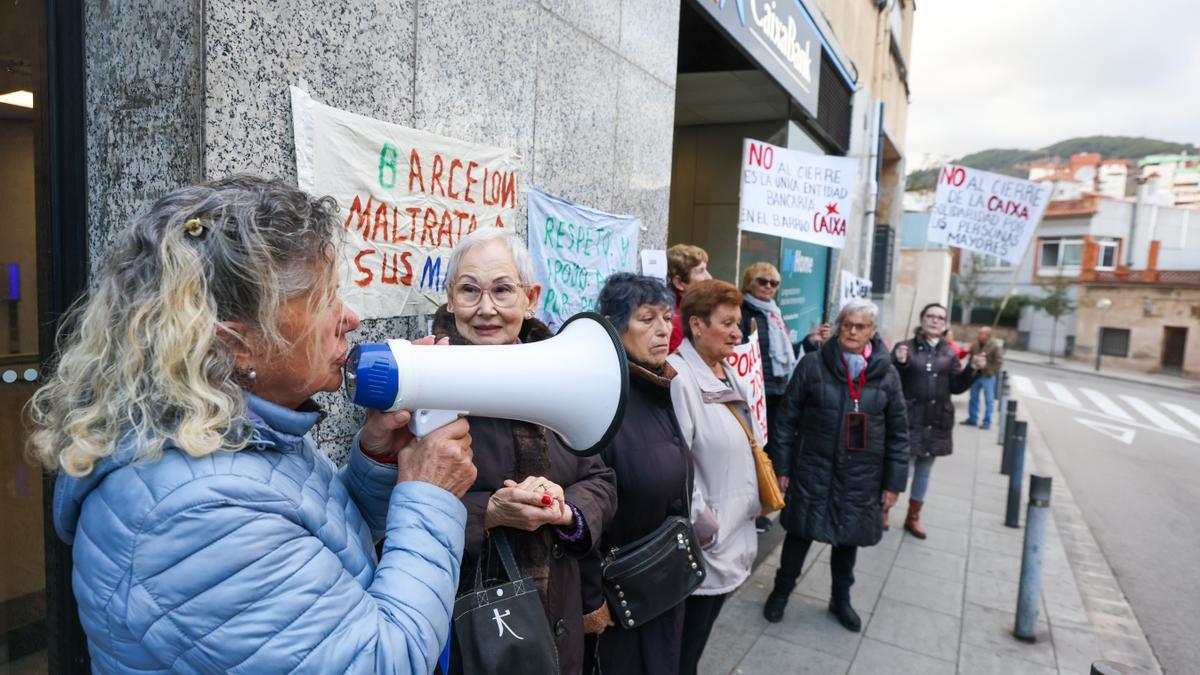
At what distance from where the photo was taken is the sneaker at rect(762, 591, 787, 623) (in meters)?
3.88

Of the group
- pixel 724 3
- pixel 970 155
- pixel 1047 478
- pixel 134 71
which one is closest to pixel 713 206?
pixel 724 3

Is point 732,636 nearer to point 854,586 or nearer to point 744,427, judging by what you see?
point 854,586

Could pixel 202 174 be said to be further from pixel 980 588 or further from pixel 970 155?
pixel 970 155

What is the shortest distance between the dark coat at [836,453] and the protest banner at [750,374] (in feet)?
1.74

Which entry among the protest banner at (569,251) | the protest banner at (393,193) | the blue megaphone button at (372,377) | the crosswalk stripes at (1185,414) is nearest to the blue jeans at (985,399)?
the crosswalk stripes at (1185,414)

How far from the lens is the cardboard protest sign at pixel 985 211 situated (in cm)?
670

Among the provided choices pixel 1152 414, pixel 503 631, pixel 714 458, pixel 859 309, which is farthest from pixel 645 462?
pixel 1152 414

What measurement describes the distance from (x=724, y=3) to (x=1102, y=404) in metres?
18.0

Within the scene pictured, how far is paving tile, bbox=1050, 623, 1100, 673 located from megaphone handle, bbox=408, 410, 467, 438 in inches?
157

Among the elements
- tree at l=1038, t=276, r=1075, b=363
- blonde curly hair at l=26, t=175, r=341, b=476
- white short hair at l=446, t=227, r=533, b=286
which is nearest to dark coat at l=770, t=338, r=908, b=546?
white short hair at l=446, t=227, r=533, b=286

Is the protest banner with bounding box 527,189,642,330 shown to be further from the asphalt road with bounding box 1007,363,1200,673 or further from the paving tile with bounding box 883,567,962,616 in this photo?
the asphalt road with bounding box 1007,363,1200,673

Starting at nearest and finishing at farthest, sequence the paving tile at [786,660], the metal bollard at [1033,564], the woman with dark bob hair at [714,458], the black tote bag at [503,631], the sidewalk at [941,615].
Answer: the black tote bag at [503,631] < the woman with dark bob hair at [714,458] < the paving tile at [786,660] < the sidewalk at [941,615] < the metal bollard at [1033,564]

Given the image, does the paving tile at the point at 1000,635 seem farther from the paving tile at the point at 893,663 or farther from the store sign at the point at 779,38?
the store sign at the point at 779,38

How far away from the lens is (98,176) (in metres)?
1.76
